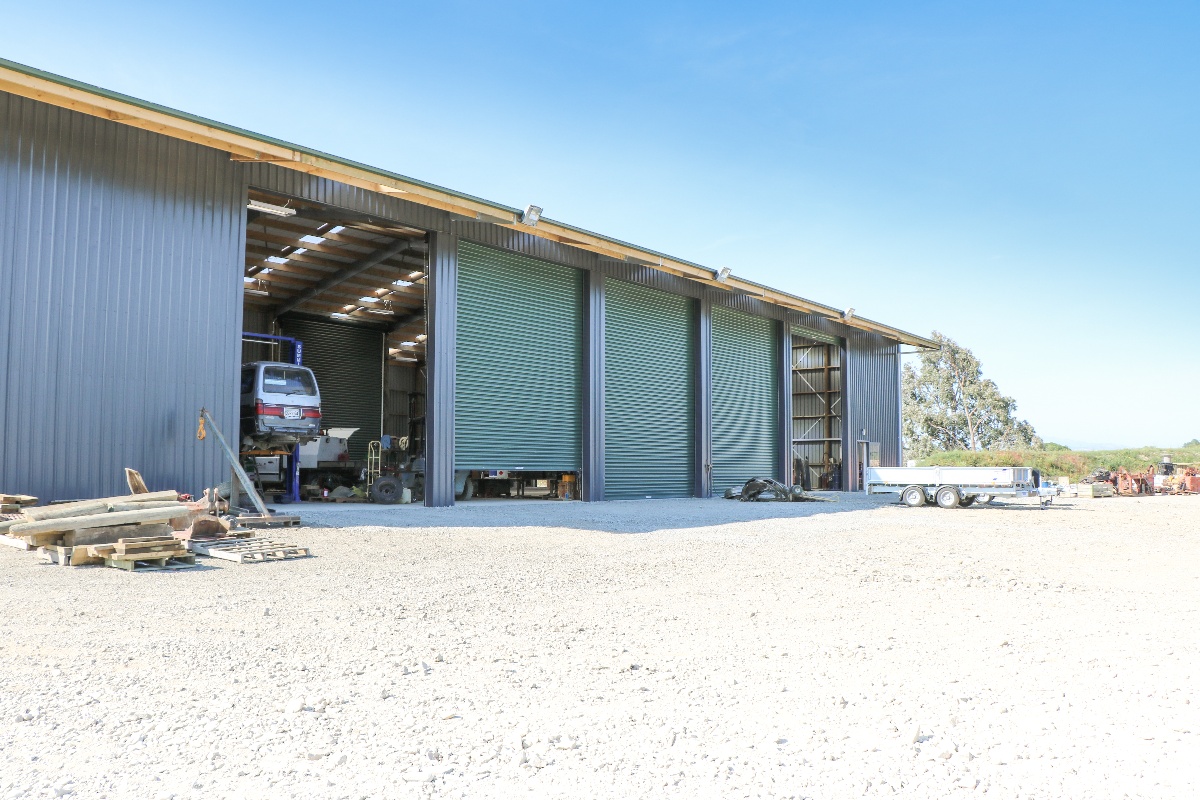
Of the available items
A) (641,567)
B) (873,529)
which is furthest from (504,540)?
(873,529)

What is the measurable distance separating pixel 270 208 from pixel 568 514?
850cm

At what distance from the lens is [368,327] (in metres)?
28.1

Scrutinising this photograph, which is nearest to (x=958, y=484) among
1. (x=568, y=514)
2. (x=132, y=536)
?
(x=568, y=514)

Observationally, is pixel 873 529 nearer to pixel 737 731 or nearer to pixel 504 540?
pixel 504 540

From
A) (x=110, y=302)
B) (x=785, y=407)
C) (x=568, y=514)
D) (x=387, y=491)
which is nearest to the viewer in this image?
(x=110, y=302)

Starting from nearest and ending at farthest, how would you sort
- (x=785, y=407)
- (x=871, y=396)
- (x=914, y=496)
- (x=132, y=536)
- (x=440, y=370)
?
(x=132, y=536) < (x=440, y=370) < (x=914, y=496) < (x=785, y=407) < (x=871, y=396)

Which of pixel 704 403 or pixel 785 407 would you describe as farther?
pixel 785 407

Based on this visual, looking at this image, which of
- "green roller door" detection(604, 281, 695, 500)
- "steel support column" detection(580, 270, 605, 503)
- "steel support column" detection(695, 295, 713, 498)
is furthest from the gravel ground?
"steel support column" detection(695, 295, 713, 498)

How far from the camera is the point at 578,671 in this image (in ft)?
15.4

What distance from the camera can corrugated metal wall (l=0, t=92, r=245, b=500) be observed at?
485 inches

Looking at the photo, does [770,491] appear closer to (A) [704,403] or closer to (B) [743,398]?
(A) [704,403]

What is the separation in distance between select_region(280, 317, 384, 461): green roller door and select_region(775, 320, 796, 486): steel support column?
13.8 m

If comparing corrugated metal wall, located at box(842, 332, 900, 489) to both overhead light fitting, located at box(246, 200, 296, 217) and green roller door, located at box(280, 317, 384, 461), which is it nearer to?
green roller door, located at box(280, 317, 384, 461)

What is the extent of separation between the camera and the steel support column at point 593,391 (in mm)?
21391
